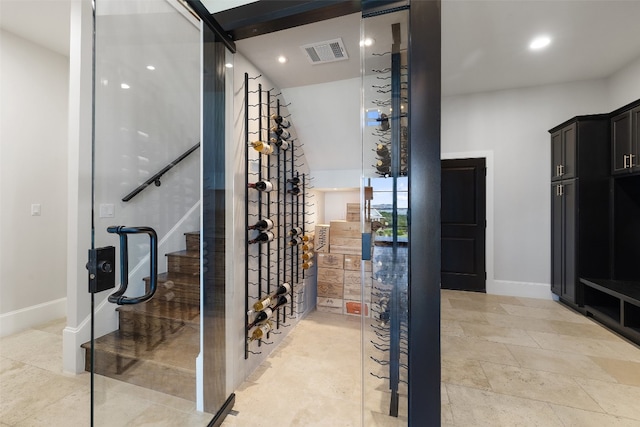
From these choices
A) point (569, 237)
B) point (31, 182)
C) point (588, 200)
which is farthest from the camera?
point (569, 237)

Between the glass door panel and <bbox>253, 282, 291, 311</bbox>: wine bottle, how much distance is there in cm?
95

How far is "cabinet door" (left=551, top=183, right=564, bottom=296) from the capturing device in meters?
3.32

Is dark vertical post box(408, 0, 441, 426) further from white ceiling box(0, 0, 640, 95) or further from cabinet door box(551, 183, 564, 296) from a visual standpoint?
cabinet door box(551, 183, 564, 296)

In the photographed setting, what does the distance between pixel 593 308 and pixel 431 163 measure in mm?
3342

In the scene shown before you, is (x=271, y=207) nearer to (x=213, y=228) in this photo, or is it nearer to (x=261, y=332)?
(x=213, y=228)

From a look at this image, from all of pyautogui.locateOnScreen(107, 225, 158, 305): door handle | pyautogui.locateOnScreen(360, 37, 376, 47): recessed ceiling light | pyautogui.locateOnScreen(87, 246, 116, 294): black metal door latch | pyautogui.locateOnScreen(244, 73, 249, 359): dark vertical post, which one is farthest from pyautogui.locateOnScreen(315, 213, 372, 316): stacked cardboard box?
pyautogui.locateOnScreen(87, 246, 116, 294): black metal door latch

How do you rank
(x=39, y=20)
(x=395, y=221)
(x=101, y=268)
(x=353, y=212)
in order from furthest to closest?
1. (x=353, y=212)
2. (x=39, y=20)
3. (x=395, y=221)
4. (x=101, y=268)

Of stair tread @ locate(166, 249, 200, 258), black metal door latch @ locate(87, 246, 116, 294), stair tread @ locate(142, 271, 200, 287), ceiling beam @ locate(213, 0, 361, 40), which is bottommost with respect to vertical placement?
stair tread @ locate(142, 271, 200, 287)

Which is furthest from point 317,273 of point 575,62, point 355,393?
point 575,62

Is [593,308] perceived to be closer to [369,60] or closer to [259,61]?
[369,60]

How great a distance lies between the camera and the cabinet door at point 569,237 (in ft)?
10.0

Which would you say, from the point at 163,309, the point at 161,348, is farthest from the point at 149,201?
the point at 161,348

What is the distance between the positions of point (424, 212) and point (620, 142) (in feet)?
10.9

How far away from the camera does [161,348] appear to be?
1.83 meters
